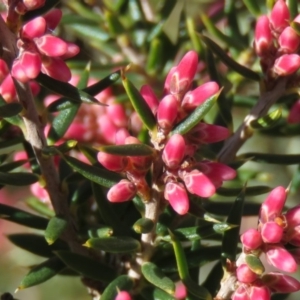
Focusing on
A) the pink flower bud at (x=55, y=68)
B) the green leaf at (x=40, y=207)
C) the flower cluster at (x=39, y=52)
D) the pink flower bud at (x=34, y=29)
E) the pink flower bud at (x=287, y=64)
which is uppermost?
the pink flower bud at (x=34, y=29)

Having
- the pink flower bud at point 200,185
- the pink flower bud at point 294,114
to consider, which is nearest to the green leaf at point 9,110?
the pink flower bud at point 200,185

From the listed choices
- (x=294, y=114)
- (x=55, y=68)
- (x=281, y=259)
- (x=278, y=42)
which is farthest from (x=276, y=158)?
(x=55, y=68)

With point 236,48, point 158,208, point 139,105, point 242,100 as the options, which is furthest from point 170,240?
point 236,48

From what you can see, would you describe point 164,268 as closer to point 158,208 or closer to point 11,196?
point 158,208

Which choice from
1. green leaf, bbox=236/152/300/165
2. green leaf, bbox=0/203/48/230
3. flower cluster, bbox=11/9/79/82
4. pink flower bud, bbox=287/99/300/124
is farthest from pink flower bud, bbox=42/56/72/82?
pink flower bud, bbox=287/99/300/124

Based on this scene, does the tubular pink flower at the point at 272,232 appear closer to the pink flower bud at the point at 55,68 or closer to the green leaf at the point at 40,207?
the pink flower bud at the point at 55,68
